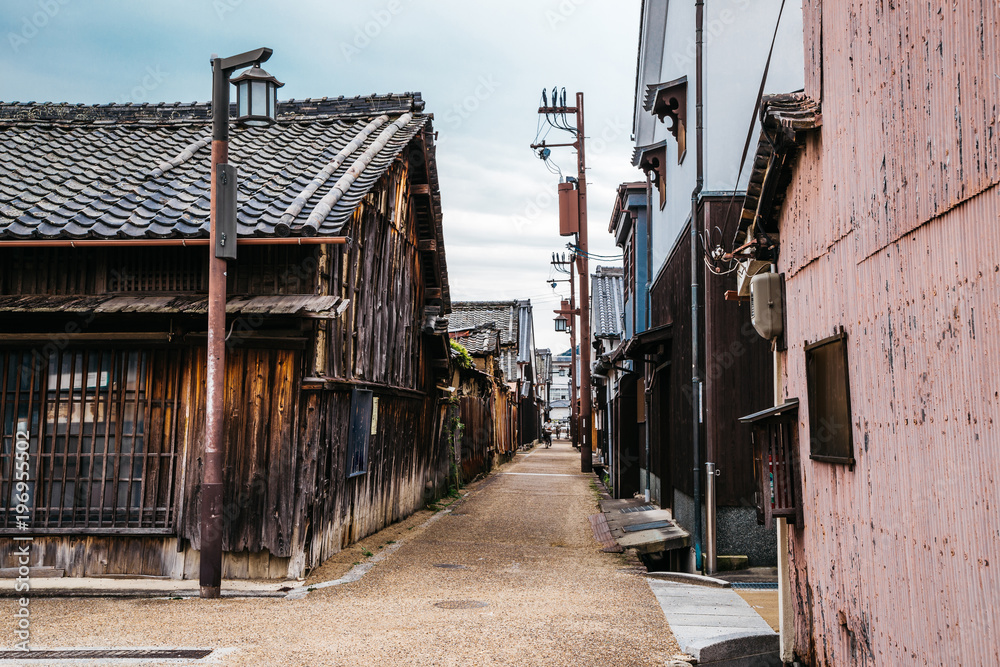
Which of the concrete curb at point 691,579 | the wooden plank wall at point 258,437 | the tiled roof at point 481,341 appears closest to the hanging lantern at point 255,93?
the wooden plank wall at point 258,437

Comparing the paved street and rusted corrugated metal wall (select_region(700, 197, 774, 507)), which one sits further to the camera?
rusted corrugated metal wall (select_region(700, 197, 774, 507))

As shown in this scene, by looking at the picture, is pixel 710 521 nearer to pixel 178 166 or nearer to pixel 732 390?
pixel 732 390

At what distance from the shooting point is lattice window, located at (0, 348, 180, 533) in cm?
1003

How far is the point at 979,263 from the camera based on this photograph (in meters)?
3.62

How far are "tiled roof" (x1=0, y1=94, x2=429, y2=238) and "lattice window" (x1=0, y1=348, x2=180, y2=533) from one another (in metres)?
1.75

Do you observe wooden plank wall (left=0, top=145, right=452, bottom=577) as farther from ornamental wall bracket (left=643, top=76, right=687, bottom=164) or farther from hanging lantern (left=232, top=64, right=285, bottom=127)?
ornamental wall bracket (left=643, top=76, right=687, bottom=164)

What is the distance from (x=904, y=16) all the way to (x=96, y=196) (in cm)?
1013

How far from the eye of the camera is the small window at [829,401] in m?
5.56

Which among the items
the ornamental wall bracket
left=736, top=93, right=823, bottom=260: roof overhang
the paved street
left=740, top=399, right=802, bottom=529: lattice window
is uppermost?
the ornamental wall bracket

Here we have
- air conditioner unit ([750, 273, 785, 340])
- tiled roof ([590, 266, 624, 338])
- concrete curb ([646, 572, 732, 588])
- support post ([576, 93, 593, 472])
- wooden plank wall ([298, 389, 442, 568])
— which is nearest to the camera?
air conditioner unit ([750, 273, 785, 340])

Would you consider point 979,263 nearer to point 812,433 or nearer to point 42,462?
point 812,433

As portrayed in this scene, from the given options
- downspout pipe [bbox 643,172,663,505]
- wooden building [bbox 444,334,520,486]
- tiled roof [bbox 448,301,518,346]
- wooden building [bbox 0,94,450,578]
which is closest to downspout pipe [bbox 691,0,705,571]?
wooden building [bbox 0,94,450,578]

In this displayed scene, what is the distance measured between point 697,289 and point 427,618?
6.19 m

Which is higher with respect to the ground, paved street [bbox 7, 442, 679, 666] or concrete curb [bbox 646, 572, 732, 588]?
paved street [bbox 7, 442, 679, 666]
